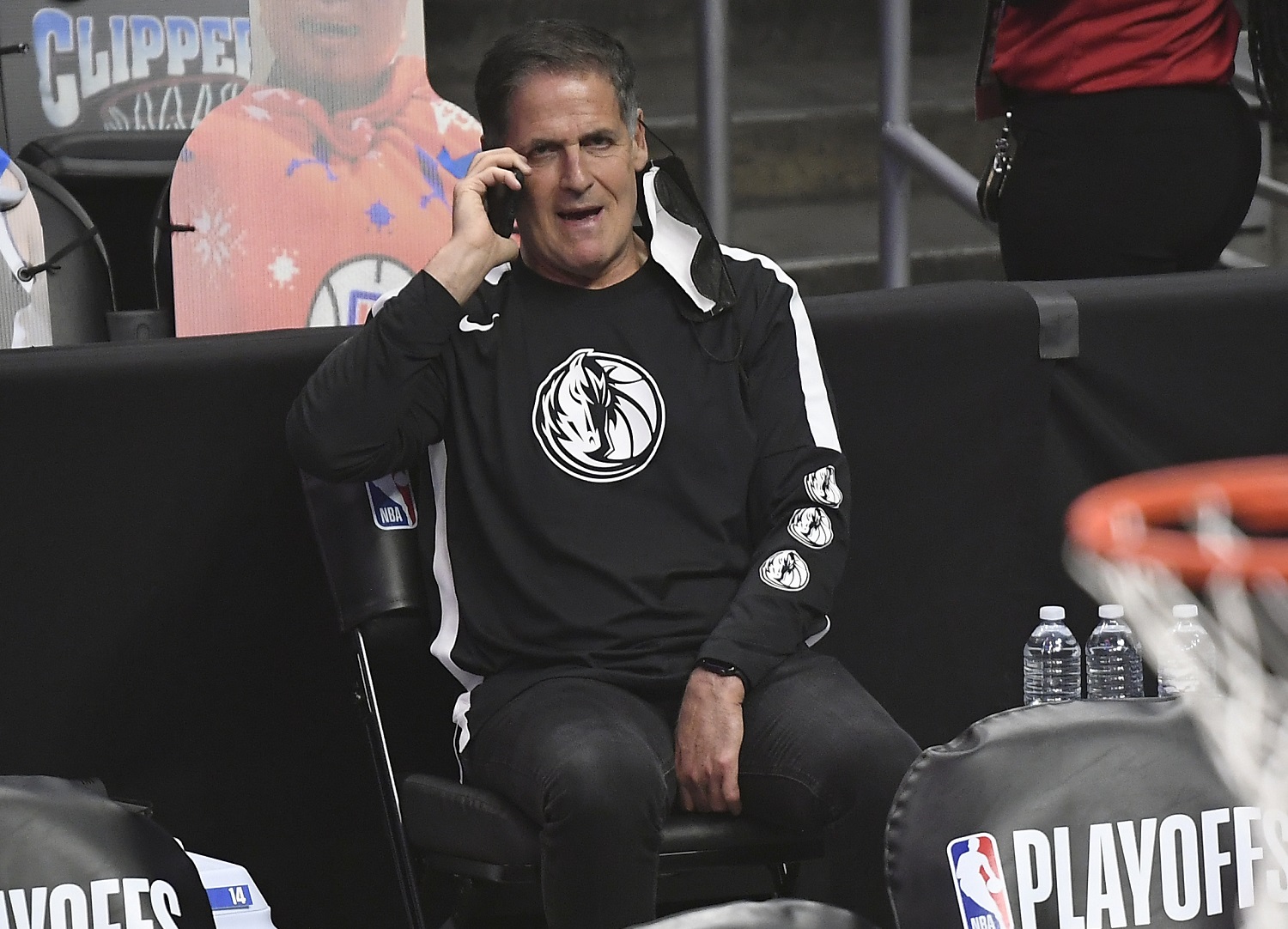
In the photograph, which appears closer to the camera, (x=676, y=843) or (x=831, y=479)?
(x=676, y=843)

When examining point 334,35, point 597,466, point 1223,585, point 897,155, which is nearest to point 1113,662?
point 597,466

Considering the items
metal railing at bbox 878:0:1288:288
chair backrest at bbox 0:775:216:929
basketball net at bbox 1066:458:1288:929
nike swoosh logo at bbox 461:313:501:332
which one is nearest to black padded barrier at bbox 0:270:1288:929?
nike swoosh logo at bbox 461:313:501:332

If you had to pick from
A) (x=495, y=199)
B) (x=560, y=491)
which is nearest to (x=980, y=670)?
(x=560, y=491)

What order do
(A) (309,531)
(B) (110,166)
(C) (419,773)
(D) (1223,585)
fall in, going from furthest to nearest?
1. (B) (110,166)
2. (A) (309,531)
3. (C) (419,773)
4. (D) (1223,585)

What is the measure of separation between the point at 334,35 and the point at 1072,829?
265cm

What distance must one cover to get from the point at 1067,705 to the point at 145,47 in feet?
10.2

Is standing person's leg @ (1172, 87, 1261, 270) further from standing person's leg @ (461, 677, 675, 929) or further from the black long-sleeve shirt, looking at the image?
standing person's leg @ (461, 677, 675, 929)

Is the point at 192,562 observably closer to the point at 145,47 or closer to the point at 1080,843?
the point at 1080,843

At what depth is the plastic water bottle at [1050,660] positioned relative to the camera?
2555 mm

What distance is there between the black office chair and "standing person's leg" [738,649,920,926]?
0.03 m

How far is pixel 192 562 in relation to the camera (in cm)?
232

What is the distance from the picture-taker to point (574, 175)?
2.18 meters

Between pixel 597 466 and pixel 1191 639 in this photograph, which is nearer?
pixel 1191 639

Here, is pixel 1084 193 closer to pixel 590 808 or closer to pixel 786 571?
pixel 786 571
